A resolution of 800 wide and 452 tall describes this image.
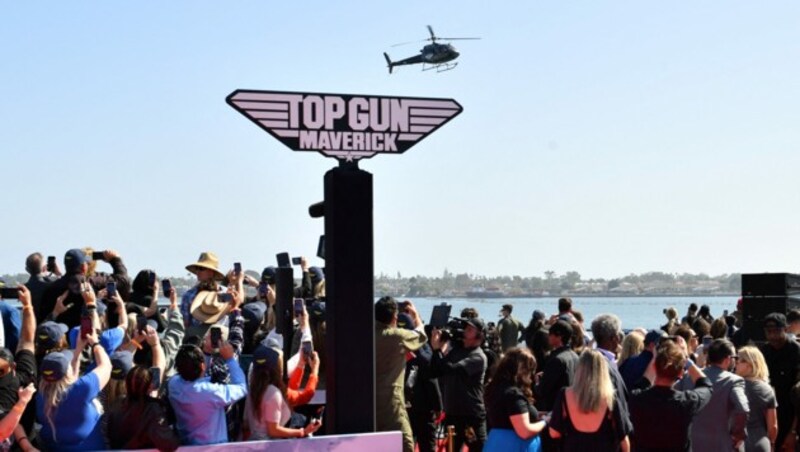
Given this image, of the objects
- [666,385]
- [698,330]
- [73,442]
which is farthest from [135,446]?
[698,330]

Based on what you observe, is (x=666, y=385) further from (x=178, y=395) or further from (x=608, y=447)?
(x=178, y=395)

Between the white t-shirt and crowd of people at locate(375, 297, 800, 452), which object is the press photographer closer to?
crowd of people at locate(375, 297, 800, 452)

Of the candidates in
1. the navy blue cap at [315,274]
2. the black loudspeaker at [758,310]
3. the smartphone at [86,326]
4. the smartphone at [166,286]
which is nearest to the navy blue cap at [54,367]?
the smartphone at [86,326]

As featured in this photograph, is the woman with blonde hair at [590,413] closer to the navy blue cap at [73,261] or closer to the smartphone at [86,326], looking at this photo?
the smartphone at [86,326]

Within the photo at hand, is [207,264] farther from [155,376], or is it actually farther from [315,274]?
[155,376]

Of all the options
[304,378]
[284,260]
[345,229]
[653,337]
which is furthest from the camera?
[284,260]

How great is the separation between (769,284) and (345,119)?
7.63 meters

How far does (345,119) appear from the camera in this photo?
24.4 feet

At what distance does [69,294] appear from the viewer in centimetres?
875

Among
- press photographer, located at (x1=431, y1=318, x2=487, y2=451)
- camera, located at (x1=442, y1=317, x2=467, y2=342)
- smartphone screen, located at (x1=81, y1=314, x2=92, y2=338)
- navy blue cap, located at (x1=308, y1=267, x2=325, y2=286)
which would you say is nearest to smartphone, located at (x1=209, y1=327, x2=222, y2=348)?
smartphone screen, located at (x1=81, y1=314, x2=92, y2=338)

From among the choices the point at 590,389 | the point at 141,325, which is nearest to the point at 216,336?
the point at 141,325

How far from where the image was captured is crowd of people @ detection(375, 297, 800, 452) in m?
7.04

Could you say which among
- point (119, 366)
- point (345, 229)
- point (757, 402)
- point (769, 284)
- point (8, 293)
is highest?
point (345, 229)

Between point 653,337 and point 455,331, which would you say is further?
point 455,331
